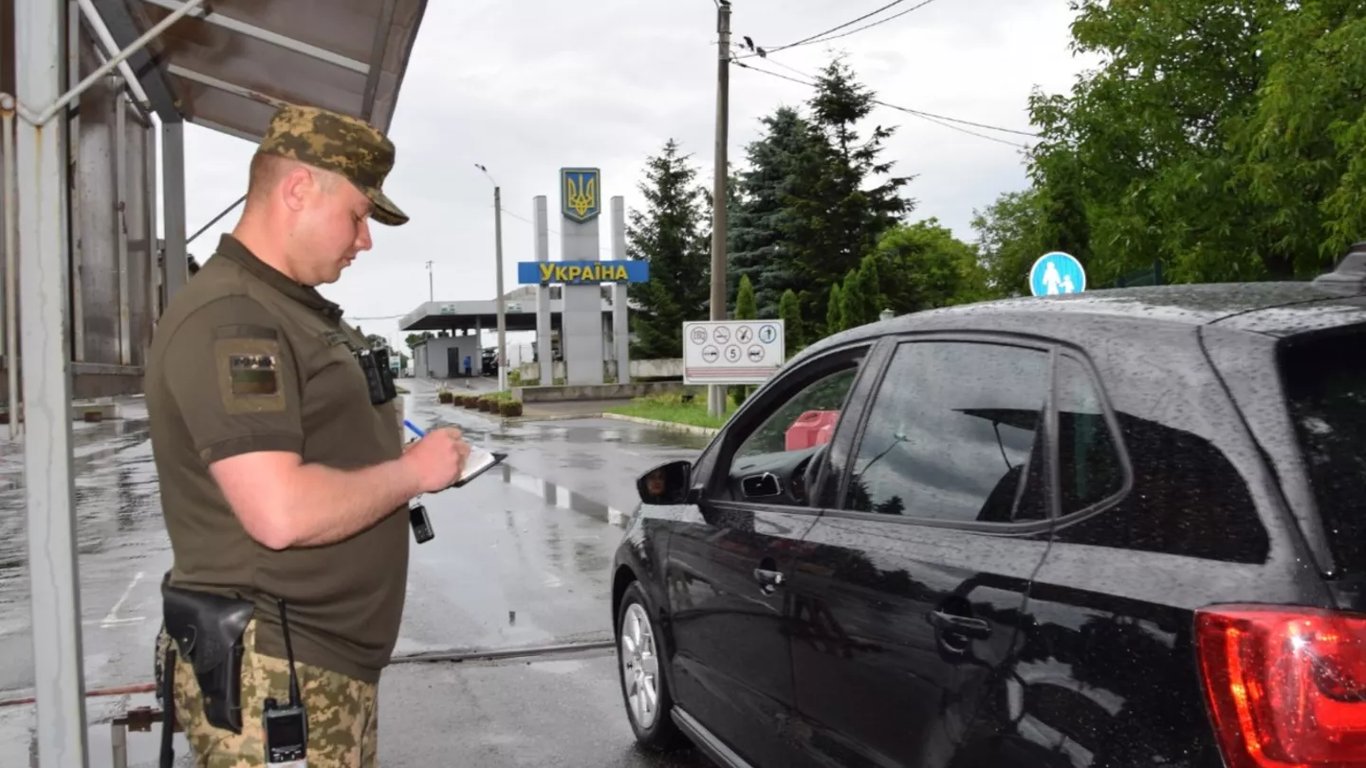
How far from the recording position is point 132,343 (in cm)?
494

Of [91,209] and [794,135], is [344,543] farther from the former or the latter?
[794,135]

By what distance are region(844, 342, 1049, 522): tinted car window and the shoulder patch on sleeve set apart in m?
1.47

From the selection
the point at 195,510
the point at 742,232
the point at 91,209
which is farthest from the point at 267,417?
the point at 742,232

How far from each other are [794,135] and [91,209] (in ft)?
159

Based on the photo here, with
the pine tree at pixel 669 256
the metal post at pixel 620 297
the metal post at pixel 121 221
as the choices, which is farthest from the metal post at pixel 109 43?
the pine tree at pixel 669 256

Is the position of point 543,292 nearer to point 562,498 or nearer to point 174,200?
point 562,498

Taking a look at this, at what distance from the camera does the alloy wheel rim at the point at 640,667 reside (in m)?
4.48

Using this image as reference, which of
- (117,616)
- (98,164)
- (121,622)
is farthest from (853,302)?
(98,164)

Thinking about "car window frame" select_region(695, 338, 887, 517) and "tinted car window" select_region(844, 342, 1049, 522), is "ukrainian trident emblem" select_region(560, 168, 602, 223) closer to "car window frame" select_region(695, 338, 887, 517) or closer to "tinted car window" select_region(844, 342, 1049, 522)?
"car window frame" select_region(695, 338, 887, 517)

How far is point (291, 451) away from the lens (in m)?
2.03

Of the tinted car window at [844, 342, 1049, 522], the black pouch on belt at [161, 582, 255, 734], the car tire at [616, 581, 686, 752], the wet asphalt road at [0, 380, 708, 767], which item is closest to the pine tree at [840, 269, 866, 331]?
the wet asphalt road at [0, 380, 708, 767]

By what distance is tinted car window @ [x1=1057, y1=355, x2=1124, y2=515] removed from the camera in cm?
221

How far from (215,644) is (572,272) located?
3997cm

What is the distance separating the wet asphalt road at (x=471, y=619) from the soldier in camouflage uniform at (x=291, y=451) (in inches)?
57.5
